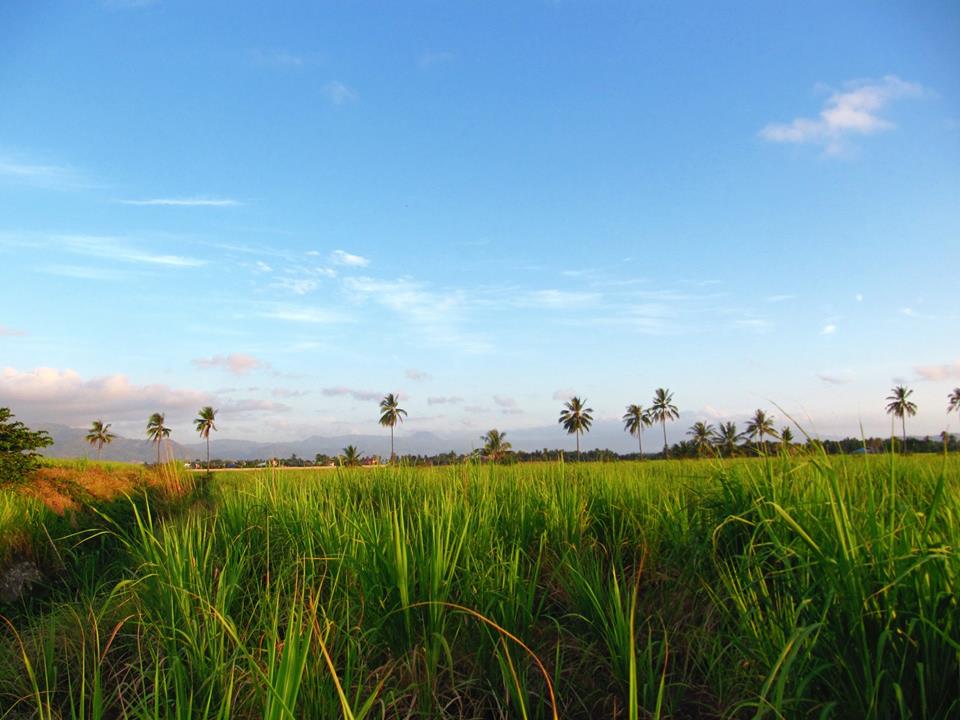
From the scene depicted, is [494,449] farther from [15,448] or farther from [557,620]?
[15,448]

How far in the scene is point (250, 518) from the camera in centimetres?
662

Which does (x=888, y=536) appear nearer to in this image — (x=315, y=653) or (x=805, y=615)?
(x=805, y=615)

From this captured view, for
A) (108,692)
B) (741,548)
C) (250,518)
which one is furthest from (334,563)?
(741,548)

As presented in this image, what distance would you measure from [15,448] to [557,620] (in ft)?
55.0

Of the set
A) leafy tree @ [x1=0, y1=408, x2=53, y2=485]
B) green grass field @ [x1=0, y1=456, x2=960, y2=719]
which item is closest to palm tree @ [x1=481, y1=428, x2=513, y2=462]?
green grass field @ [x1=0, y1=456, x2=960, y2=719]

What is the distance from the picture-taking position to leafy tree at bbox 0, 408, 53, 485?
15.2m

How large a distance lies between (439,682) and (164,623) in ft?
5.19

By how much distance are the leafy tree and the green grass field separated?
12350mm

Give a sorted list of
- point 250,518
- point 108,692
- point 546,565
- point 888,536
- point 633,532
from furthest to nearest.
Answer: point 250,518
point 633,532
point 546,565
point 108,692
point 888,536

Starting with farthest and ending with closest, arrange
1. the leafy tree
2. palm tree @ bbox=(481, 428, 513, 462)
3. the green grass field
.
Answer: the leafy tree, palm tree @ bbox=(481, 428, 513, 462), the green grass field

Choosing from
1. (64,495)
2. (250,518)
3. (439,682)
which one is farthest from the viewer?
(64,495)

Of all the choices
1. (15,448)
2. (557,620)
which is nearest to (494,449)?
(557,620)

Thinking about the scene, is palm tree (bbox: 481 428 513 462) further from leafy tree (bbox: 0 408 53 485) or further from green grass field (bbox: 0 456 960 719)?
leafy tree (bbox: 0 408 53 485)

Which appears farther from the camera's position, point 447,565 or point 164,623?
point 447,565
